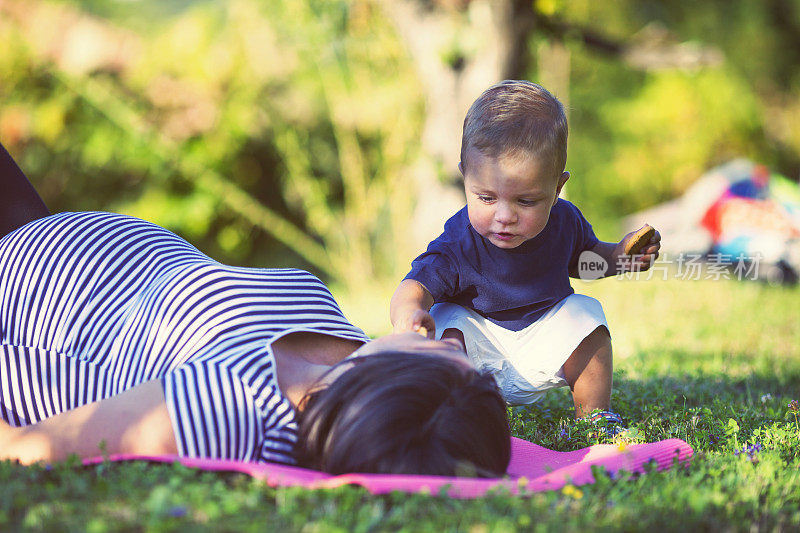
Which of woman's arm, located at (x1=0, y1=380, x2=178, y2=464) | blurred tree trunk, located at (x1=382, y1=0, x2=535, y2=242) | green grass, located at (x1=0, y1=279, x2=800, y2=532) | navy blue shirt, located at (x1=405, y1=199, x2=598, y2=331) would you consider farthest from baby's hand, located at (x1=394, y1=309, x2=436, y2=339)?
blurred tree trunk, located at (x1=382, y1=0, x2=535, y2=242)

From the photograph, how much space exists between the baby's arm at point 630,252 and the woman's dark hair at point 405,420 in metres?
1.16

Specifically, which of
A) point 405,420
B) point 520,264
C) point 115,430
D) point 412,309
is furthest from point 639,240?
point 115,430

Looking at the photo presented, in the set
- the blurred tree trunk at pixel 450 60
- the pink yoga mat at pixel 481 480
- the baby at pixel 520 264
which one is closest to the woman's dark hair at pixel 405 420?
the pink yoga mat at pixel 481 480

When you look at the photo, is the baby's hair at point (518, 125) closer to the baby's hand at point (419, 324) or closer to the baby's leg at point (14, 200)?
the baby's hand at point (419, 324)

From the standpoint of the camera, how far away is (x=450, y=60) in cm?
717

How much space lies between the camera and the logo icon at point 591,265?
303cm

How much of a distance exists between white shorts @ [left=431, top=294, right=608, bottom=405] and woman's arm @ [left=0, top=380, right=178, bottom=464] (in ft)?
4.09

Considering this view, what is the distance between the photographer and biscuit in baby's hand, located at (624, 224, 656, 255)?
2902 mm

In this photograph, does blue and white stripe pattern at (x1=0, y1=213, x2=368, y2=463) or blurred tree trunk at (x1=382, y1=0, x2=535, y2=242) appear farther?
blurred tree trunk at (x1=382, y1=0, x2=535, y2=242)

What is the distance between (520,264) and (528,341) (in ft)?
0.96

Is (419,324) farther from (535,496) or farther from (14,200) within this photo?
(14,200)

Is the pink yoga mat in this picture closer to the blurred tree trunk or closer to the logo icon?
the logo icon

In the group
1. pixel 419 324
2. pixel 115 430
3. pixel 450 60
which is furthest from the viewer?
pixel 450 60

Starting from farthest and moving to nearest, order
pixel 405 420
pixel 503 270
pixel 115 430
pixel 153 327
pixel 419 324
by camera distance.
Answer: pixel 503 270 → pixel 419 324 → pixel 153 327 → pixel 115 430 → pixel 405 420
